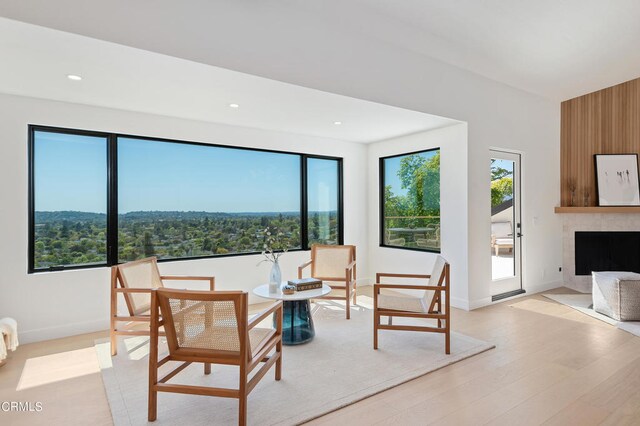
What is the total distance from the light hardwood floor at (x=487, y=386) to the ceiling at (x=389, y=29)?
257cm

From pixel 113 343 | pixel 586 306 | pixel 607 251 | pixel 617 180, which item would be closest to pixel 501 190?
pixel 586 306

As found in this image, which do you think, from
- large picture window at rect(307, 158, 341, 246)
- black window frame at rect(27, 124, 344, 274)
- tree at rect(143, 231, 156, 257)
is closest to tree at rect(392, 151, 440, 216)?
large picture window at rect(307, 158, 341, 246)

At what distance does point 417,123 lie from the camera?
15.5ft

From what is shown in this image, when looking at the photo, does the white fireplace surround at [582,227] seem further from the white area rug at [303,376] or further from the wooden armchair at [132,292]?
the wooden armchair at [132,292]

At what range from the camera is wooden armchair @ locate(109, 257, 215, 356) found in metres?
3.21

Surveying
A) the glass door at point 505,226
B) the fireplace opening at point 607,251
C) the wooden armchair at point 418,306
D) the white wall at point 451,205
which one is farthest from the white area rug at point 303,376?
the fireplace opening at point 607,251

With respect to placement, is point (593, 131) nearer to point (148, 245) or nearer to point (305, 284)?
point (305, 284)

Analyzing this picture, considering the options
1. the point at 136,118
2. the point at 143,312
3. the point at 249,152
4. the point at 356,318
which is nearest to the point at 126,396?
the point at 143,312

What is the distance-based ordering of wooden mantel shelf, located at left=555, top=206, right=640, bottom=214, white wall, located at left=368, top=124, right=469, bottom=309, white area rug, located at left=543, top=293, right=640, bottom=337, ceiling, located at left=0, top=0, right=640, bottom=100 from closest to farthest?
ceiling, located at left=0, top=0, right=640, bottom=100
white area rug, located at left=543, top=293, right=640, bottom=337
white wall, located at left=368, top=124, right=469, bottom=309
wooden mantel shelf, located at left=555, top=206, right=640, bottom=214

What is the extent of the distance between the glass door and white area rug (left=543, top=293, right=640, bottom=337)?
0.53m

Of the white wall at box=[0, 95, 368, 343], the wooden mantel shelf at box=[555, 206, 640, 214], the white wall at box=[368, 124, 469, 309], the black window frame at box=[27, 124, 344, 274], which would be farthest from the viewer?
the wooden mantel shelf at box=[555, 206, 640, 214]

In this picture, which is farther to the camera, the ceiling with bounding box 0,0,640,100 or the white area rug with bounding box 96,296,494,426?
the ceiling with bounding box 0,0,640,100

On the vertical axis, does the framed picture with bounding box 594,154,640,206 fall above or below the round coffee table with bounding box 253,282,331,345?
above
